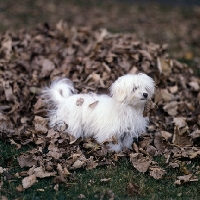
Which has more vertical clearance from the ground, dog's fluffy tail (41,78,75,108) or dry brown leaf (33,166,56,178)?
dog's fluffy tail (41,78,75,108)

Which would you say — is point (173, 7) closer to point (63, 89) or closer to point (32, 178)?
point (63, 89)

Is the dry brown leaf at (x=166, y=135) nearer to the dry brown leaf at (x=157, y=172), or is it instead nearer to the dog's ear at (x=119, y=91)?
the dry brown leaf at (x=157, y=172)

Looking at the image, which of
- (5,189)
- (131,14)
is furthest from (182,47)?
(5,189)

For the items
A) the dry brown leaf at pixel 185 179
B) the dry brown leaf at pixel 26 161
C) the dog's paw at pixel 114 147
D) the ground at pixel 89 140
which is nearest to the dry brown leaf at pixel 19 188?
the ground at pixel 89 140

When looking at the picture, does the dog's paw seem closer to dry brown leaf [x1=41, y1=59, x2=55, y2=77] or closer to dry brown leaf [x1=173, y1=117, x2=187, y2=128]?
dry brown leaf [x1=173, y1=117, x2=187, y2=128]

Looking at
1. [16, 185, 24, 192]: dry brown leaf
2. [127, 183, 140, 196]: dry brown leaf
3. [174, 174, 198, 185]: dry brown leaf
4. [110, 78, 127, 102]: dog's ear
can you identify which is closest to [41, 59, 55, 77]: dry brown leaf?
[110, 78, 127, 102]: dog's ear

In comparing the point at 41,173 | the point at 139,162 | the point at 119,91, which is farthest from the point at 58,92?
the point at 139,162

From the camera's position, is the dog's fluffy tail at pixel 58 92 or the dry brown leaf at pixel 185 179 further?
the dog's fluffy tail at pixel 58 92

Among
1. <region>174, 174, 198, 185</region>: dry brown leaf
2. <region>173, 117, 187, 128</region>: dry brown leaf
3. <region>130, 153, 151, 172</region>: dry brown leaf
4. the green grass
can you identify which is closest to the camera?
the green grass
